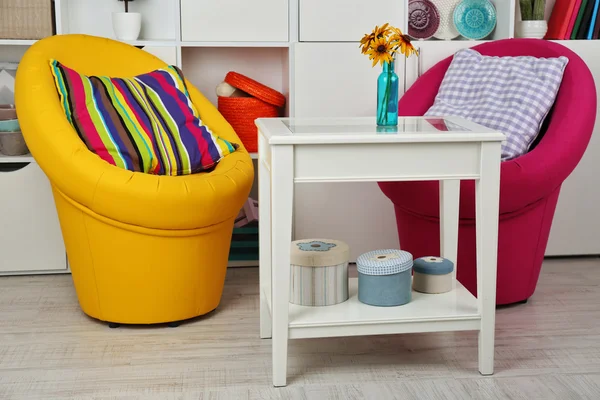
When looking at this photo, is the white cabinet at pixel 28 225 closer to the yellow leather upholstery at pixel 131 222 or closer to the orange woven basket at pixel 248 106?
the yellow leather upholstery at pixel 131 222

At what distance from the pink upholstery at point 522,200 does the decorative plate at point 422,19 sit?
27.8 inches

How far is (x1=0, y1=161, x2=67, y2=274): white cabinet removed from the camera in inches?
120

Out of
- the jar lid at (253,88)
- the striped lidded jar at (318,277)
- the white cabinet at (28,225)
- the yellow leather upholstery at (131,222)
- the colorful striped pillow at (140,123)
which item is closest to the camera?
the striped lidded jar at (318,277)

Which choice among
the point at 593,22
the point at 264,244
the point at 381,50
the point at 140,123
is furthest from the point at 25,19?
the point at 593,22

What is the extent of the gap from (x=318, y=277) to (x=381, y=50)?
0.66m

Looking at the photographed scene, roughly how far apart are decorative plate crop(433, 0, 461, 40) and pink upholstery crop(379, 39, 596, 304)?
26.7 inches

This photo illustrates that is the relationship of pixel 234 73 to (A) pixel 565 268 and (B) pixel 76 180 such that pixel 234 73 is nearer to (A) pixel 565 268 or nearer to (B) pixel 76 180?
(B) pixel 76 180

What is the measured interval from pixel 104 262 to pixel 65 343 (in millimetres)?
268

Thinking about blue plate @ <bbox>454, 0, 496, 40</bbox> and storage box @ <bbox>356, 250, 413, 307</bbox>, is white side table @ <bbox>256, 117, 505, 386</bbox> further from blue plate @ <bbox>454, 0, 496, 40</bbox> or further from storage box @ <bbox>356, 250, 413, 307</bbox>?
blue plate @ <bbox>454, 0, 496, 40</bbox>

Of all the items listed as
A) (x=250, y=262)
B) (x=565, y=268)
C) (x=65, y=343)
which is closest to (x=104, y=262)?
(x=65, y=343)

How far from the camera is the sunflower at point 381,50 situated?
7.26 ft

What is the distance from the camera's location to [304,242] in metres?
2.34

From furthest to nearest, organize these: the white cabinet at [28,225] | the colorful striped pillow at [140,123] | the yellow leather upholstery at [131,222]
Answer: the white cabinet at [28,225] → the colorful striped pillow at [140,123] → the yellow leather upholstery at [131,222]

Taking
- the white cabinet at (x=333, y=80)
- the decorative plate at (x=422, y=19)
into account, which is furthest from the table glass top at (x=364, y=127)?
the decorative plate at (x=422, y=19)
